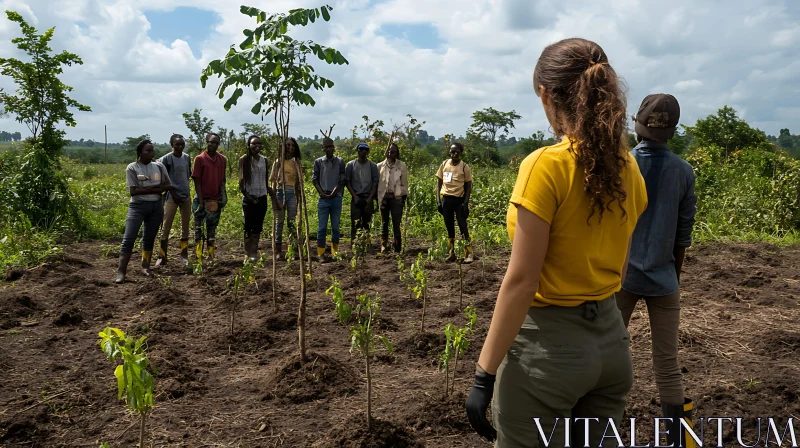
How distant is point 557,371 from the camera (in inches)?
66.2

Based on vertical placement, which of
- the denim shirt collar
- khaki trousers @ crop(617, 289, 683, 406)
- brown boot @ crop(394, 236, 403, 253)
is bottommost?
brown boot @ crop(394, 236, 403, 253)

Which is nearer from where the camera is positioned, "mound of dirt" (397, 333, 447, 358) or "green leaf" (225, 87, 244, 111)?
"green leaf" (225, 87, 244, 111)

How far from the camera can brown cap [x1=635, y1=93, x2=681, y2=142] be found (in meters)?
3.00

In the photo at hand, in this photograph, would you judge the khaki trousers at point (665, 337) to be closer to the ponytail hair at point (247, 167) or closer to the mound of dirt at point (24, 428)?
the mound of dirt at point (24, 428)

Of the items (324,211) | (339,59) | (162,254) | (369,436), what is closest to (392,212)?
(324,211)

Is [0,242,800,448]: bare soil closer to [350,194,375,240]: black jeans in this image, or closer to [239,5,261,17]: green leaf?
[350,194,375,240]: black jeans

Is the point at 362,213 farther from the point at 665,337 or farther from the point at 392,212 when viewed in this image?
the point at 665,337

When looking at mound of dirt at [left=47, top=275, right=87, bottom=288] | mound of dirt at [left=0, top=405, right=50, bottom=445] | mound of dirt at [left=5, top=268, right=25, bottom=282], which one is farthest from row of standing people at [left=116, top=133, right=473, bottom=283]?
mound of dirt at [left=0, top=405, right=50, bottom=445]

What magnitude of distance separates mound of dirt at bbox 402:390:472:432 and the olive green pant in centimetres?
203

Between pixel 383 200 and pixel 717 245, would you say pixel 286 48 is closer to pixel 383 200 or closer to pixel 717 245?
pixel 383 200

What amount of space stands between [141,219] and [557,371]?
709 centimetres

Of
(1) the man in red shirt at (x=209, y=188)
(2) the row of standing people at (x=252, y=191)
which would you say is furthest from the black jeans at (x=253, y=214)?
(1) the man in red shirt at (x=209, y=188)

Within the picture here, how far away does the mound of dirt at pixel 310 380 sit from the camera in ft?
14.0

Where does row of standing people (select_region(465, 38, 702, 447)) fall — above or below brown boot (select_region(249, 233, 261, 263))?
above
